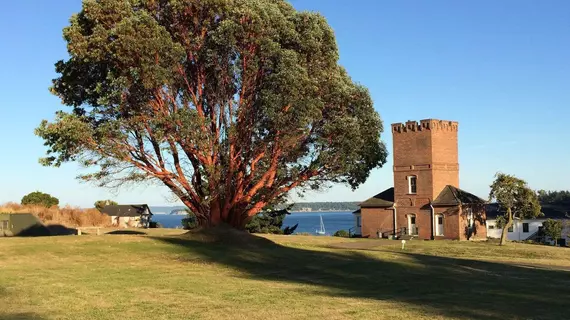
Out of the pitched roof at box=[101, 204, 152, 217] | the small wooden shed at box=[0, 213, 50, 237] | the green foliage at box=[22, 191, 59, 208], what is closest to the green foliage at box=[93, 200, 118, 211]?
the pitched roof at box=[101, 204, 152, 217]

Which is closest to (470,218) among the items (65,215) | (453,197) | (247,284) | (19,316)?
(453,197)

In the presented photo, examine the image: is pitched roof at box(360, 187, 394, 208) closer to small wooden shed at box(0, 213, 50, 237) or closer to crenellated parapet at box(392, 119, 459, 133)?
crenellated parapet at box(392, 119, 459, 133)

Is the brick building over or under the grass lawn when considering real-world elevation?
over

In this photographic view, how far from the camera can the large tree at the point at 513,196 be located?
44656 millimetres

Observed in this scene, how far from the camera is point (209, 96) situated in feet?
96.9

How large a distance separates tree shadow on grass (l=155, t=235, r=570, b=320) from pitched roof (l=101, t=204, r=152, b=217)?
60.2m

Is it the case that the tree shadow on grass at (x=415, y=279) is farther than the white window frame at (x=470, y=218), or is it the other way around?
the white window frame at (x=470, y=218)

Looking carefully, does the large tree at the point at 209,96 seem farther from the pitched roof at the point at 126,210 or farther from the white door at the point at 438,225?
the pitched roof at the point at 126,210

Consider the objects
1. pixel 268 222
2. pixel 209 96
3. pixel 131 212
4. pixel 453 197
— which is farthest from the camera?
pixel 131 212

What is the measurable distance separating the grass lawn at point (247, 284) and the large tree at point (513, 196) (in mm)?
13908

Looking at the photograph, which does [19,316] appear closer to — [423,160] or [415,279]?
[415,279]

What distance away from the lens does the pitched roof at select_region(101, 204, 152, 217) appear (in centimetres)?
8747

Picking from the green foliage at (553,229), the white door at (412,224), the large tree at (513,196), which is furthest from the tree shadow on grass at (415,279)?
Answer: the green foliage at (553,229)

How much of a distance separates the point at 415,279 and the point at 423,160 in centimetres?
3290
